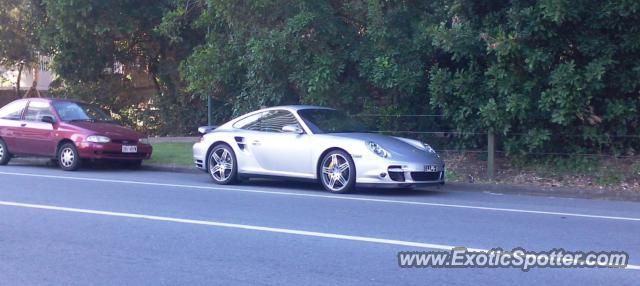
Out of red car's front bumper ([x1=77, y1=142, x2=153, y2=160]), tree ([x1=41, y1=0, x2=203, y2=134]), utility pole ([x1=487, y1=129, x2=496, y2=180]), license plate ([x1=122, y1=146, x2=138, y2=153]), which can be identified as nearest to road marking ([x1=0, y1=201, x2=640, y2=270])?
red car's front bumper ([x1=77, y1=142, x2=153, y2=160])

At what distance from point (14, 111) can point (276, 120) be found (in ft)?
21.9

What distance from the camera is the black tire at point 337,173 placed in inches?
462

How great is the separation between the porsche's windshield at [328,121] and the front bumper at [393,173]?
1018 mm

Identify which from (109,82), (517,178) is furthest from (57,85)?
(517,178)

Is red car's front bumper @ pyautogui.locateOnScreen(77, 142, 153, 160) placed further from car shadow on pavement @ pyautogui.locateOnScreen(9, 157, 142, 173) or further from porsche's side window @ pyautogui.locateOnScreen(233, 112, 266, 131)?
porsche's side window @ pyautogui.locateOnScreen(233, 112, 266, 131)

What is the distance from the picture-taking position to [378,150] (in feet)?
38.2

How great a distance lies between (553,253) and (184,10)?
1296 centimetres

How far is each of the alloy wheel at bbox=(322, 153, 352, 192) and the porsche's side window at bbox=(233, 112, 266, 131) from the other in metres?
1.58

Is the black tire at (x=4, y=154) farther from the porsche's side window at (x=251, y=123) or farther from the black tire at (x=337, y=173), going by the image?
the black tire at (x=337, y=173)

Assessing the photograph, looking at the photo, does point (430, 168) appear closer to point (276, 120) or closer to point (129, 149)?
point (276, 120)

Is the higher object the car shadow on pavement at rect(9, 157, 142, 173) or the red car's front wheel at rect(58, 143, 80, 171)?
the red car's front wheel at rect(58, 143, 80, 171)

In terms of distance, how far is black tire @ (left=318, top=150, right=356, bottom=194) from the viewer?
462 inches

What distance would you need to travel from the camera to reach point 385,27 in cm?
1440

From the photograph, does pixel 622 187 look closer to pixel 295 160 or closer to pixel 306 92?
pixel 295 160
